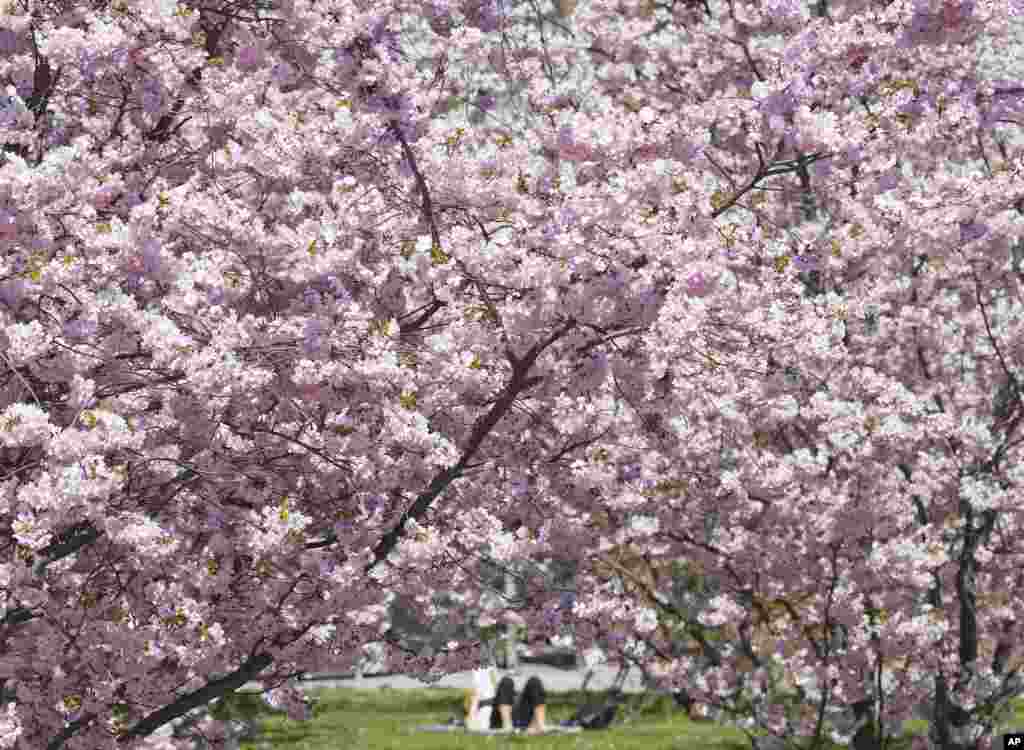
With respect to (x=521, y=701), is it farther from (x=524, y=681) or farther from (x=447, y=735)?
(x=524, y=681)

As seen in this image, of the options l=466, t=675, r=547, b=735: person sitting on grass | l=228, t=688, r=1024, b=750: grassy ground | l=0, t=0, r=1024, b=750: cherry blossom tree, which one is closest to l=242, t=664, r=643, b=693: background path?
l=228, t=688, r=1024, b=750: grassy ground

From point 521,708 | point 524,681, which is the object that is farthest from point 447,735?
point 524,681

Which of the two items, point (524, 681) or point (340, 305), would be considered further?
point (524, 681)

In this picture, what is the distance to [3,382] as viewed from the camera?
5.13 meters

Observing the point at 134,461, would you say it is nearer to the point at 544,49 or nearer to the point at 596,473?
the point at 596,473

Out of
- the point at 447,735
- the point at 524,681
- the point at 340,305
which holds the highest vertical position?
the point at 340,305

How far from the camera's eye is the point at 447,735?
18.7 meters

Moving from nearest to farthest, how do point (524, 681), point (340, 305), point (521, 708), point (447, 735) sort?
point (340, 305) → point (447, 735) → point (521, 708) → point (524, 681)

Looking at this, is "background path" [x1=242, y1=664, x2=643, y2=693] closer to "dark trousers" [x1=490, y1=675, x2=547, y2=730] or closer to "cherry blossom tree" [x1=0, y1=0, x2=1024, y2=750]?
"dark trousers" [x1=490, y1=675, x2=547, y2=730]

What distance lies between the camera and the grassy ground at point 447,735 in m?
16.5

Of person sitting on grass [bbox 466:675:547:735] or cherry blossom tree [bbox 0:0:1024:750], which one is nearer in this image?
cherry blossom tree [bbox 0:0:1024:750]

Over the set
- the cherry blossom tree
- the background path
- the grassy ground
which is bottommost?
the grassy ground

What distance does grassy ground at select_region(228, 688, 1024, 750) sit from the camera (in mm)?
16484

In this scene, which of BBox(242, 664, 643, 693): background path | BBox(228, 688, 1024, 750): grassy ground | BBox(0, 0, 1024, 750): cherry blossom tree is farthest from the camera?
BBox(242, 664, 643, 693): background path
